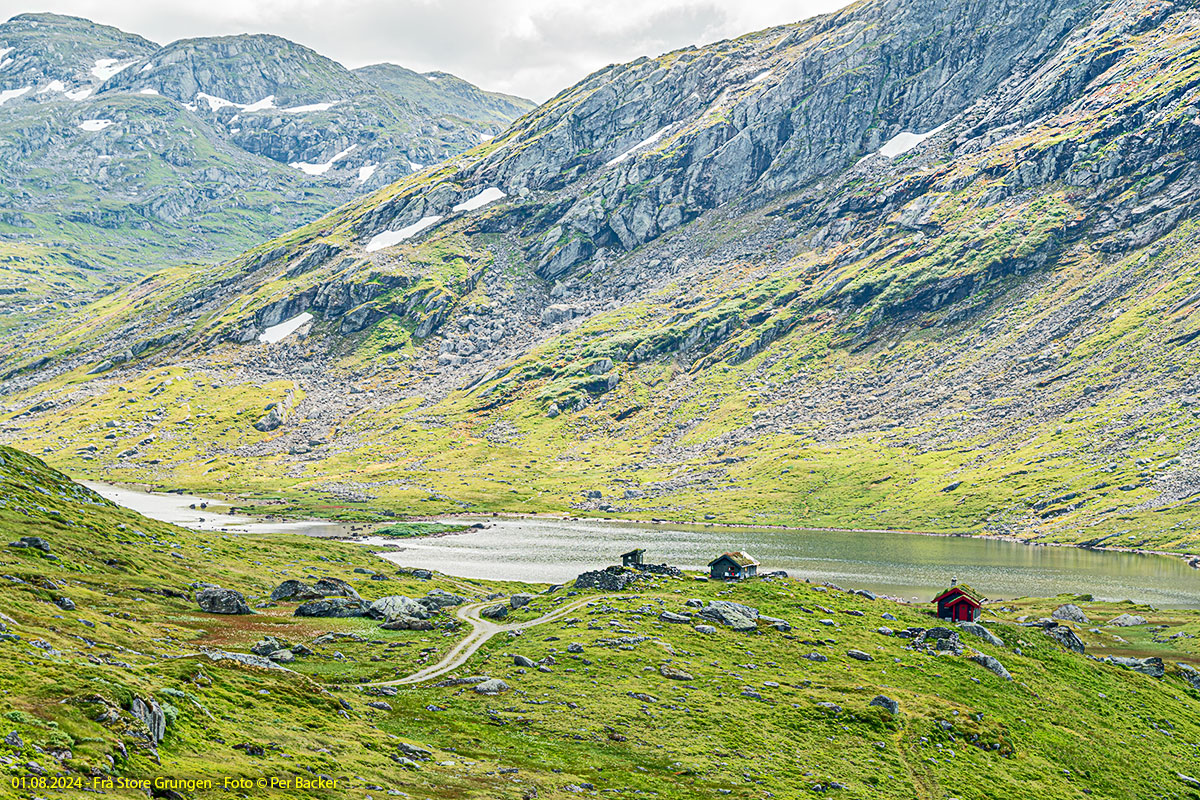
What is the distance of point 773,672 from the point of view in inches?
2608

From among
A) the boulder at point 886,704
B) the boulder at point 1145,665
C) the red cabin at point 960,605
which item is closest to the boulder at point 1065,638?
the boulder at point 1145,665

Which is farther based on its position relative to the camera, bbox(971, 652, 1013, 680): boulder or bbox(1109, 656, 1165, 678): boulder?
bbox(1109, 656, 1165, 678): boulder

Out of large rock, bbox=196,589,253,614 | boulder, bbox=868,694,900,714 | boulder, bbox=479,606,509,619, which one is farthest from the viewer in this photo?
boulder, bbox=479,606,509,619

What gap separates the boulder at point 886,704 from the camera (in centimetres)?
5909

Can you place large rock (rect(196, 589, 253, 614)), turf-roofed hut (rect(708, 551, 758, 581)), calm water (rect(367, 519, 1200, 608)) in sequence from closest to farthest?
large rock (rect(196, 589, 253, 614)) < turf-roofed hut (rect(708, 551, 758, 581)) < calm water (rect(367, 519, 1200, 608))

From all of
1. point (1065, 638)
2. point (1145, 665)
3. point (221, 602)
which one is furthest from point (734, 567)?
point (221, 602)

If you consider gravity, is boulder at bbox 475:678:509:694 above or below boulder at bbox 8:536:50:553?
below

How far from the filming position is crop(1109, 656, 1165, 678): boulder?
265 feet

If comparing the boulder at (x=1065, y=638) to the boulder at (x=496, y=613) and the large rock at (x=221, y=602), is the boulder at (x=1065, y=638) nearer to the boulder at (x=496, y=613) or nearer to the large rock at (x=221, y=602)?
the boulder at (x=496, y=613)

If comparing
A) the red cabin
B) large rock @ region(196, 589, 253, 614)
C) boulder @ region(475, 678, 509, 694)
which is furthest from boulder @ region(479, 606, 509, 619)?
the red cabin

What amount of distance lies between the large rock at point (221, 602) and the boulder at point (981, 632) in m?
68.5

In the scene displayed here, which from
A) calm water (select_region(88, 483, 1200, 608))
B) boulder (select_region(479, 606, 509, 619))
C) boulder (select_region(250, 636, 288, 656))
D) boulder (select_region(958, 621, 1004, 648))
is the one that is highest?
boulder (select_region(958, 621, 1004, 648))

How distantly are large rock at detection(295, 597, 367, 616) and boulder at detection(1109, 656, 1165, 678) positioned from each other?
75247 mm

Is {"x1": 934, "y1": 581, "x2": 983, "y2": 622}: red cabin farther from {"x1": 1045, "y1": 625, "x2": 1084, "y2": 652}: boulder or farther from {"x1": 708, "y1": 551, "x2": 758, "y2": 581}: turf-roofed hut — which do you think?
{"x1": 708, "y1": 551, "x2": 758, "y2": 581}: turf-roofed hut
